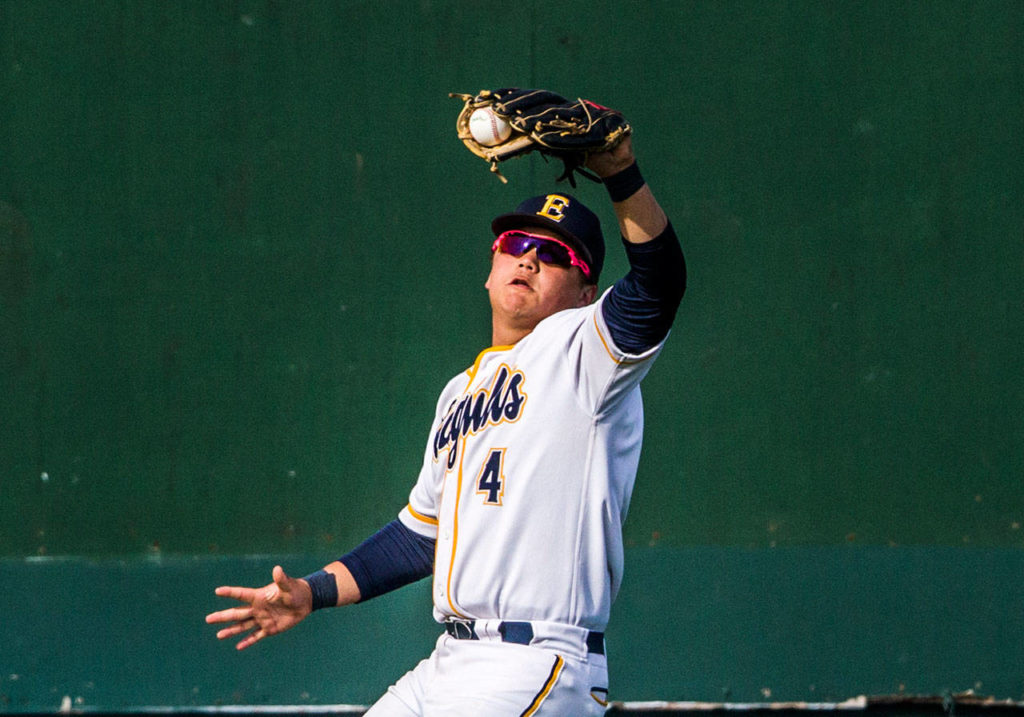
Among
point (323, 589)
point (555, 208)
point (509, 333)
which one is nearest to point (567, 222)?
point (555, 208)

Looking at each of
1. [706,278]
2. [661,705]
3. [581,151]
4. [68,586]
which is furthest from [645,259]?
[68,586]

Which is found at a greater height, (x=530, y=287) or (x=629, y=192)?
(x=629, y=192)

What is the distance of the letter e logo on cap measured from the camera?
2.78m

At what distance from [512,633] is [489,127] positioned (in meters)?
1.02

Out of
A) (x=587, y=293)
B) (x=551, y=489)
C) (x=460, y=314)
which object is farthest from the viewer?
(x=460, y=314)

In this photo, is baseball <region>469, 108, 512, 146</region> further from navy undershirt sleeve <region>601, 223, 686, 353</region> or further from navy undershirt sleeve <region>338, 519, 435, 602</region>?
navy undershirt sleeve <region>338, 519, 435, 602</region>

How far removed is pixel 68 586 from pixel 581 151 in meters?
2.84

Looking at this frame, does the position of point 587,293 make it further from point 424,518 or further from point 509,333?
point 424,518

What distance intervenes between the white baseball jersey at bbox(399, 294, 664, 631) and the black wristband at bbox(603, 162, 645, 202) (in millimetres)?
289

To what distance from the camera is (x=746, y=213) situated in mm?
4062

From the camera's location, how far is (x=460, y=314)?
13.4 ft

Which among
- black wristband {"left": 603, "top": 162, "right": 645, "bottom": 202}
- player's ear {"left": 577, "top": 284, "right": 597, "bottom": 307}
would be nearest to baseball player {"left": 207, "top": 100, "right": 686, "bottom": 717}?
black wristband {"left": 603, "top": 162, "right": 645, "bottom": 202}

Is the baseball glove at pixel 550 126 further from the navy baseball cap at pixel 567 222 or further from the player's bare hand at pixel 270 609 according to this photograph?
the player's bare hand at pixel 270 609

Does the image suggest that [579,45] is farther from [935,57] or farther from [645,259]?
[645,259]
